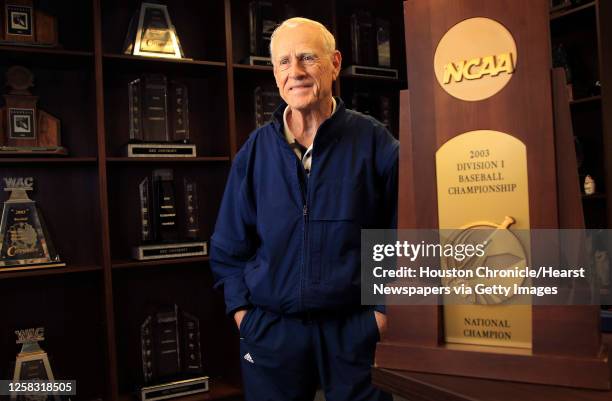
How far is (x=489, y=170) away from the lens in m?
0.72

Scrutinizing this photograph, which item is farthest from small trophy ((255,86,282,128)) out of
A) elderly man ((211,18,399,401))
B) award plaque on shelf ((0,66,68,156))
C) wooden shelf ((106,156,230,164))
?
elderly man ((211,18,399,401))

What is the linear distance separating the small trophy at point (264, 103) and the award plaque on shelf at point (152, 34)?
540 millimetres

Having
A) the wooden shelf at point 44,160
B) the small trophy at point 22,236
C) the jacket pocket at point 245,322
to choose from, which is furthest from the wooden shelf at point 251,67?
the jacket pocket at point 245,322

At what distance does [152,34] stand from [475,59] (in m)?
2.47

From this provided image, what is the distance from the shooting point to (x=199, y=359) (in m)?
3.03

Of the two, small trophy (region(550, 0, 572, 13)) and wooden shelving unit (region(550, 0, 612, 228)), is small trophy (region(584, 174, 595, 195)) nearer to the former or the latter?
wooden shelving unit (region(550, 0, 612, 228))

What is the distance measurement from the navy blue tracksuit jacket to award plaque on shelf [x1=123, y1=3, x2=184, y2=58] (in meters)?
1.39

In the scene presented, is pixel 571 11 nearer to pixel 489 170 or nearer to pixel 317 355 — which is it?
pixel 317 355

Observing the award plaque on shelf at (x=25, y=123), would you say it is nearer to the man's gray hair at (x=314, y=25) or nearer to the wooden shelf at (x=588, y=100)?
the man's gray hair at (x=314, y=25)

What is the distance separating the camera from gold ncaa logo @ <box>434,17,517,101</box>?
0.71m

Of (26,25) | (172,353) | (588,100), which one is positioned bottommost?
(172,353)

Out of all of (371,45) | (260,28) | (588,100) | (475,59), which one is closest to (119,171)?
(260,28)

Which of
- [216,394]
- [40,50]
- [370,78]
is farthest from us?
[370,78]

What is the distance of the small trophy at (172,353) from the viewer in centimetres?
289
